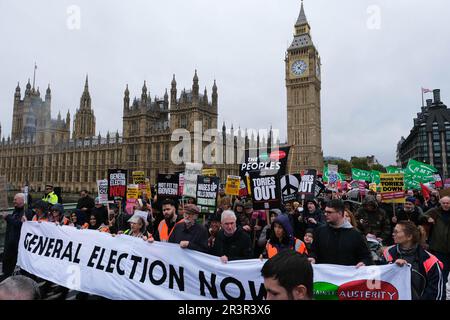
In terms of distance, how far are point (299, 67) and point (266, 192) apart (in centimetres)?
6387

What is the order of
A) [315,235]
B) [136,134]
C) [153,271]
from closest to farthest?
[315,235]
[153,271]
[136,134]

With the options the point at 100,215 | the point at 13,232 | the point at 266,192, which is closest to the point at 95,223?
the point at 100,215

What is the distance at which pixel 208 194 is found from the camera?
8000mm

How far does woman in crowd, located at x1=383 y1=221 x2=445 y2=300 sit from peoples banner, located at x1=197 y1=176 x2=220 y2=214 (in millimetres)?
4835

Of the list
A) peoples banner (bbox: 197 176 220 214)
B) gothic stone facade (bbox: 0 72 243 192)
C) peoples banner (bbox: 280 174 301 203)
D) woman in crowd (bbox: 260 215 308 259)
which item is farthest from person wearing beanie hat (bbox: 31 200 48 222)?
gothic stone facade (bbox: 0 72 243 192)

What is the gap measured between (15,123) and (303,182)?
301 ft

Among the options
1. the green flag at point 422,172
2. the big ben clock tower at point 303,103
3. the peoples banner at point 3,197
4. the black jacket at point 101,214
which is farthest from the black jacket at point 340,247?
the big ben clock tower at point 303,103

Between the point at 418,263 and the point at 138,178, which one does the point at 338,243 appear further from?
the point at 138,178

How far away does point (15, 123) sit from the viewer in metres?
80.6

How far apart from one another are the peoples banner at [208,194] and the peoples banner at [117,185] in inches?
87.6

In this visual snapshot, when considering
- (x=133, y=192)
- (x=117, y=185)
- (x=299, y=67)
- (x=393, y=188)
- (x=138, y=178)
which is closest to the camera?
(x=393, y=188)

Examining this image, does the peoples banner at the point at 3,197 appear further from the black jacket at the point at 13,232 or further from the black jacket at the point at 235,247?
the black jacket at the point at 235,247

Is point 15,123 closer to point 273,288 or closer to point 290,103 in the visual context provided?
point 290,103
